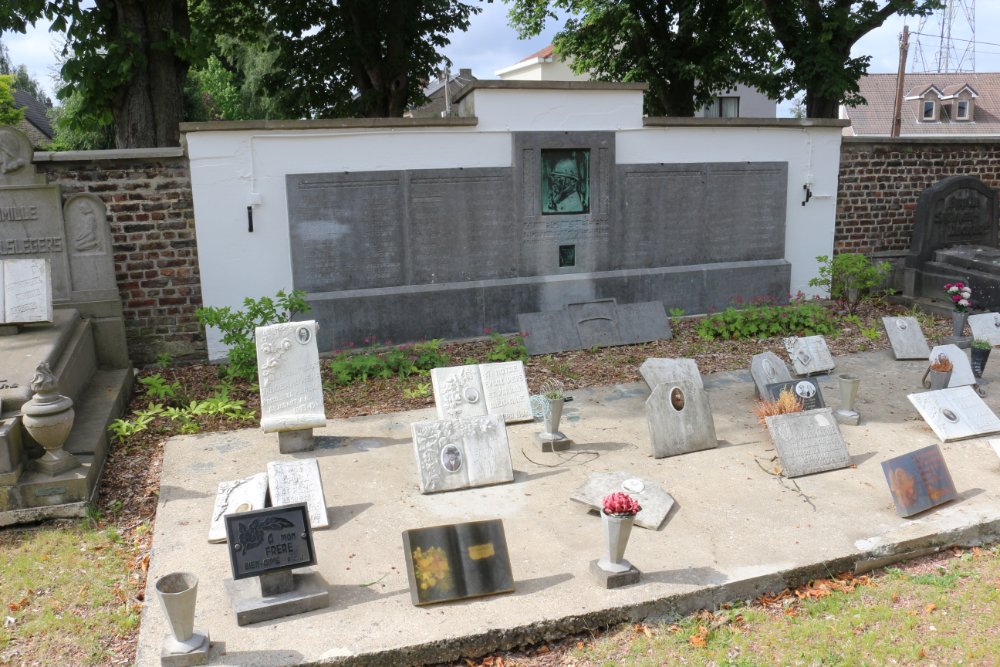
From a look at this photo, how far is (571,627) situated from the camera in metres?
4.06

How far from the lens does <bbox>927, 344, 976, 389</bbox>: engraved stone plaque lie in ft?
24.8

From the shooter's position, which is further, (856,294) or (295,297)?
(856,294)

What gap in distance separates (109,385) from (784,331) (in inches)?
306

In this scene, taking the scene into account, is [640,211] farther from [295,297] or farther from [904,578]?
[904,578]

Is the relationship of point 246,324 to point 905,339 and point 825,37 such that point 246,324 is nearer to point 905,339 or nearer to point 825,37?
point 905,339

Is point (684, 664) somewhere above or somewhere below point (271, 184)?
below

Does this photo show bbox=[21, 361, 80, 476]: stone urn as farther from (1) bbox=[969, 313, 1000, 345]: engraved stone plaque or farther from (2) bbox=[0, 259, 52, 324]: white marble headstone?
(1) bbox=[969, 313, 1000, 345]: engraved stone plaque

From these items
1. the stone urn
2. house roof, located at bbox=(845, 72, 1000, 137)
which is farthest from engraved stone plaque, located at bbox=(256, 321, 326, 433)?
A: house roof, located at bbox=(845, 72, 1000, 137)

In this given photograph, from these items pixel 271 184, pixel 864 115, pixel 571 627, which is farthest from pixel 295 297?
pixel 864 115

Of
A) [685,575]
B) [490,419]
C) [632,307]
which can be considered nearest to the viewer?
[685,575]

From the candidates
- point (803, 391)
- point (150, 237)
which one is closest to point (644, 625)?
point (803, 391)

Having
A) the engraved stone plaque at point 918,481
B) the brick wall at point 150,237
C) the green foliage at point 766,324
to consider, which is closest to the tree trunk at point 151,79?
the brick wall at point 150,237

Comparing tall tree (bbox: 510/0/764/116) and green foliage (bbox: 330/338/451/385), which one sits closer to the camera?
green foliage (bbox: 330/338/451/385)

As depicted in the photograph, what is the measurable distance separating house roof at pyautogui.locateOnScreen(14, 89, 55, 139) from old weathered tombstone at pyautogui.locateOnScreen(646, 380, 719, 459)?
34.6 metres
